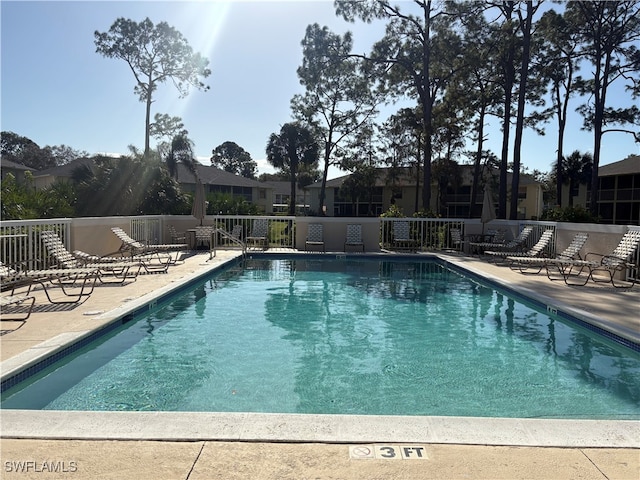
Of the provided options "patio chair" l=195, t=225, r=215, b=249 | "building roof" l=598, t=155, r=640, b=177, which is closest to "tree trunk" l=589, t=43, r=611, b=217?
"building roof" l=598, t=155, r=640, b=177

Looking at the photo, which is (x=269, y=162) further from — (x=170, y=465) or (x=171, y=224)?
(x=170, y=465)

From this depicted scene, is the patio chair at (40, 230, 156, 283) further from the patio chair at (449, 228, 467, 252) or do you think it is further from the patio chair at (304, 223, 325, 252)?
the patio chair at (449, 228, 467, 252)

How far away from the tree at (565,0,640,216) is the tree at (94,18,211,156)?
2341 centimetres

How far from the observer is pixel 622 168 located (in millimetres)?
31625

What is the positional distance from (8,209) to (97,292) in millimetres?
3991

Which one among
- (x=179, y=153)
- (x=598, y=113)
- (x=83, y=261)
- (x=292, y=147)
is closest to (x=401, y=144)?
(x=292, y=147)

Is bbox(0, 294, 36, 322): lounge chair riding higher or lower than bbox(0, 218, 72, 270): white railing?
lower

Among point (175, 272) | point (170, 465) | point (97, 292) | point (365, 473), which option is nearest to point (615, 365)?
point (365, 473)

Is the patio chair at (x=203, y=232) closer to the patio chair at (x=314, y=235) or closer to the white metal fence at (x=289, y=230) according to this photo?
the white metal fence at (x=289, y=230)

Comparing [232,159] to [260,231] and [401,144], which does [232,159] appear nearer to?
[401,144]

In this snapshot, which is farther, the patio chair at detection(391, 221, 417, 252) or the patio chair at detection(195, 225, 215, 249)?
the patio chair at detection(391, 221, 417, 252)

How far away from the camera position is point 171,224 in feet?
48.8

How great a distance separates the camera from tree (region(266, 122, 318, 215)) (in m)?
33.3

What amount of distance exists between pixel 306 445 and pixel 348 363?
93.2 inches
